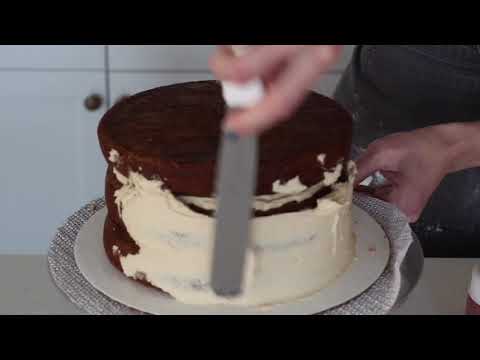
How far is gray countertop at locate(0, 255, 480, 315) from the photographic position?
1.08m

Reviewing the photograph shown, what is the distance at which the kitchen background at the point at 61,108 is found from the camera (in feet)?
6.20

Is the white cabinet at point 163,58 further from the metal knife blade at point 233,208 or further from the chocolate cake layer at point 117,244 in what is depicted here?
the metal knife blade at point 233,208

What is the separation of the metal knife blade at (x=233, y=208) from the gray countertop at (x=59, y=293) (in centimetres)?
49

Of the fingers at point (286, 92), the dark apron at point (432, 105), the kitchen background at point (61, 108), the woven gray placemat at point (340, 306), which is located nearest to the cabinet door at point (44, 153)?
the kitchen background at point (61, 108)

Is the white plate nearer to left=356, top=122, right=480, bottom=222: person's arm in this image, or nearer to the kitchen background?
left=356, top=122, right=480, bottom=222: person's arm

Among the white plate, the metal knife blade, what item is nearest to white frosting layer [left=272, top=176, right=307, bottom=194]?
the white plate

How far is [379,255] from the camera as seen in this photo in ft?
3.27

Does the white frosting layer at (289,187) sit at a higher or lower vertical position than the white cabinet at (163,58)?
higher

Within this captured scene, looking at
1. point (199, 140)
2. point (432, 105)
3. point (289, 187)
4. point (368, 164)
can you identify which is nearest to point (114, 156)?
point (199, 140)

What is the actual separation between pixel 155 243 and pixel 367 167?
39 cm

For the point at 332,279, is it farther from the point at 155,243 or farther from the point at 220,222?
the point at 220,222

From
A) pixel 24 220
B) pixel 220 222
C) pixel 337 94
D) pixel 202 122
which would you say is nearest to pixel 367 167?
pixel 202 122

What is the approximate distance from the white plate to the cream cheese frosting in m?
0.01
